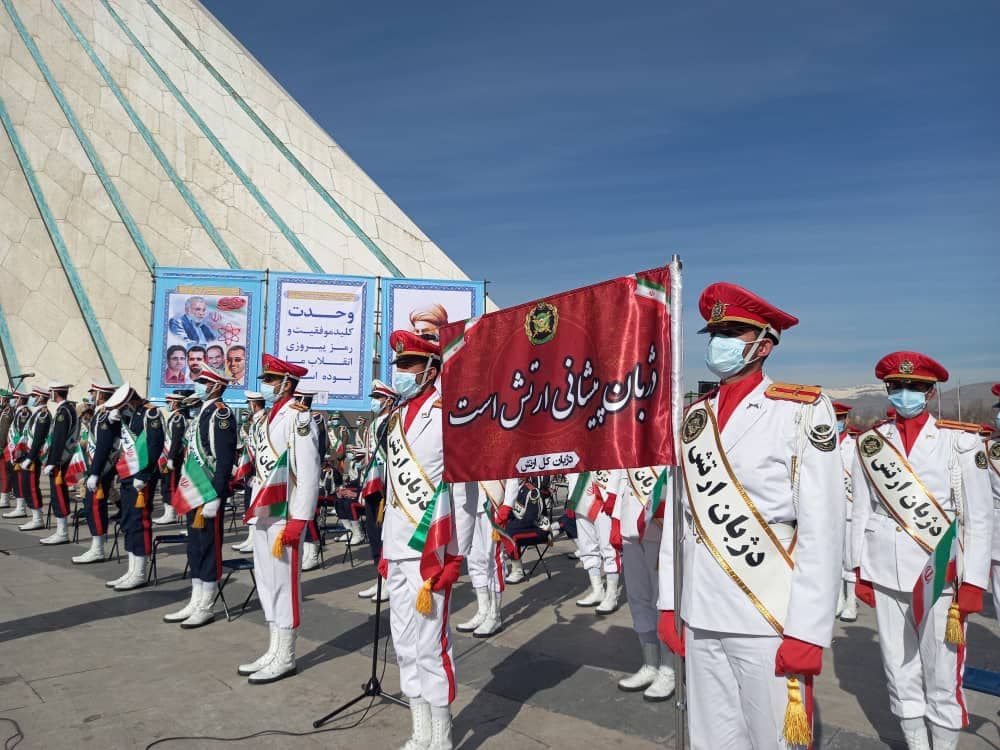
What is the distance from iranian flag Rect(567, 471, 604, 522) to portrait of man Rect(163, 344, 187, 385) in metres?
10.7

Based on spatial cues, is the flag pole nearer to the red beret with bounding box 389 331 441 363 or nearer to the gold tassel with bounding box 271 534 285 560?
the red beret with bounding box 389 331 441 363

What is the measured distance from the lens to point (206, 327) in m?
Answer: 15.8

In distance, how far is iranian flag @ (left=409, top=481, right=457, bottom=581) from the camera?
420 centimetres

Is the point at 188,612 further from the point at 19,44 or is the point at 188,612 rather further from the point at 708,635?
the point at 19,44

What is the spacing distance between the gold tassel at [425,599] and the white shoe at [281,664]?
1.95 m

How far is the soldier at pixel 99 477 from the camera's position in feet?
32.7

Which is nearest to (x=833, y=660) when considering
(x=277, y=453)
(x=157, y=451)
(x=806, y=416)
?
(x=806, y=416)

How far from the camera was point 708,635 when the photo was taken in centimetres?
298

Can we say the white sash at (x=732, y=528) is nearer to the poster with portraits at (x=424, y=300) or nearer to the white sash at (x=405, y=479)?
the white sash at (x=405, y=479)

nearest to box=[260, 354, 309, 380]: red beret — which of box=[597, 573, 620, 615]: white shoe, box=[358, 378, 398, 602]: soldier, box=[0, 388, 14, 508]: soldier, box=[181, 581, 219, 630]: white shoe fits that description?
box=[358, 378, 398, 602]: soldier

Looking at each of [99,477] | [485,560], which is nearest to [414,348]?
[485,560]

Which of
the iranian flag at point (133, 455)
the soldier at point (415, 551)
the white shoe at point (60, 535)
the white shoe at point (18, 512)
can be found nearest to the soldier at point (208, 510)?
the iranian flag at point (133, 455)

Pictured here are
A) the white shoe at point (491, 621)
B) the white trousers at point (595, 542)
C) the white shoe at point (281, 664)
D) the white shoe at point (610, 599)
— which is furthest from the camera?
the white trousers at point (595, 542)

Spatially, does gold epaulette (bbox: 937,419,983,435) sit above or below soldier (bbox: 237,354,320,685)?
above
